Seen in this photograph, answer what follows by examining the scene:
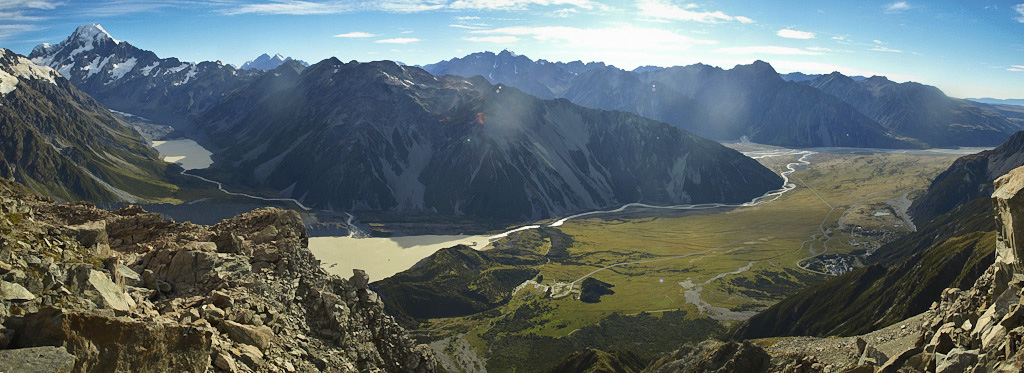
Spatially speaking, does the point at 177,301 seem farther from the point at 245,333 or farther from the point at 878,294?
the point at 878,294

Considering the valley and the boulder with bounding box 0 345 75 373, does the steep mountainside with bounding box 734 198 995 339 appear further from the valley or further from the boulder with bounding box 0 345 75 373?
the boulder with bounding box 0 345 75 373

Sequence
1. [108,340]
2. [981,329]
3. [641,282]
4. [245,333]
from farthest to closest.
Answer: [641,282] → [245,333] → [981,329] → [108,340]

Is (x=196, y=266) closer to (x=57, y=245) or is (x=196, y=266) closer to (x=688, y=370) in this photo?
(x=57, y=245)

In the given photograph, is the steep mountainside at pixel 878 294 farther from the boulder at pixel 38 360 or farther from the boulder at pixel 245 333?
the boulder at pixel 38 360

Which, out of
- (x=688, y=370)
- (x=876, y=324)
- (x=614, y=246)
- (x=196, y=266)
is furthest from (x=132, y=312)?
(x=614, y=246)

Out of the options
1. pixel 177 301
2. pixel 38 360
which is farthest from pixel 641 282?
pixel 38 360

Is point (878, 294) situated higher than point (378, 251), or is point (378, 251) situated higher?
point (878, 294)

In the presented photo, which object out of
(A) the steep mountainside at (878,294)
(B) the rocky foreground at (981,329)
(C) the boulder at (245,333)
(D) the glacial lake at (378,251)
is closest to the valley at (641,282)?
(D) the glacial lake at (378,251)
